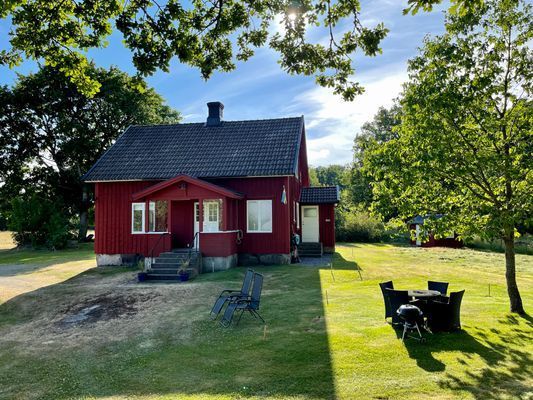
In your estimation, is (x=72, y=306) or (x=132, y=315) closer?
(x=132, y=315)

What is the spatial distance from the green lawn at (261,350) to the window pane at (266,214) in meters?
5.33

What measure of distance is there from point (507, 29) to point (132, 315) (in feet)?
37.6

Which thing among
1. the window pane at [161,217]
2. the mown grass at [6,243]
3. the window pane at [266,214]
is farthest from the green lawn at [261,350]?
the mown grass at [6,243]

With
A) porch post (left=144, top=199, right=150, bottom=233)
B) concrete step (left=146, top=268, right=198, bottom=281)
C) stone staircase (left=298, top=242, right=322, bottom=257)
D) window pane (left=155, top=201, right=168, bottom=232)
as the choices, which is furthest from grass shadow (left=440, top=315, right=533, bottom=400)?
porch post (left=144, top=199, right=150, bottom=233)

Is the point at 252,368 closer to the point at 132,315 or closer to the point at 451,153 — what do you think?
the point at 132,315

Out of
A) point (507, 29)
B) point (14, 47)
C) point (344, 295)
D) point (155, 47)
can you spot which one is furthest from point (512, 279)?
point (14, 47)

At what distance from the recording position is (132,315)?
10266 millimetres

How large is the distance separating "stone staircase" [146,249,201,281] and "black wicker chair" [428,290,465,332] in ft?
31.9

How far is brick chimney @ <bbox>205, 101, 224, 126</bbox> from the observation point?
21.8m

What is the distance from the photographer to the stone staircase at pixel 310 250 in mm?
21125

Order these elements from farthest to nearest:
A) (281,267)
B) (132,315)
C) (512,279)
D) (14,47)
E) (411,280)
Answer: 1. (281,267)
2. (411,280)
3. (132,315)
4. (512,279)
5. (14,47)

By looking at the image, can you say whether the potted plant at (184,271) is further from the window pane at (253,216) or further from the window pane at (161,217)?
the window pane at (253,216)

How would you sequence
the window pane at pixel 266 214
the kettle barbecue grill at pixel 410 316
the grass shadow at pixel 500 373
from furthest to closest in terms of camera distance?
1. the window pane at pixel 266 214
2. the kettle barbecue grill at pixel 410 316
3. the grass shadow at pixel 500 373

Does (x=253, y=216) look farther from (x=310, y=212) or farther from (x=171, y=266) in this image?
(x=310, y=212)
